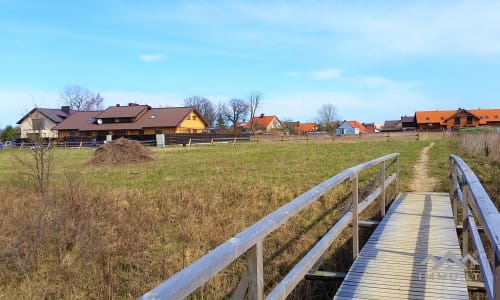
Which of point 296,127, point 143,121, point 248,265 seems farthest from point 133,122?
point 248,265

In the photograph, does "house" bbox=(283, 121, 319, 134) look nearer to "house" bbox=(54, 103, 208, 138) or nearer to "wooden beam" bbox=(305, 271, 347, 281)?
"house" bbox=(54, 103, 208, 138)

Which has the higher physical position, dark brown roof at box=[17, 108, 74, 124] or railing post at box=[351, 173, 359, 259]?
dark brown roof at box=[17, 108, 74, 124]

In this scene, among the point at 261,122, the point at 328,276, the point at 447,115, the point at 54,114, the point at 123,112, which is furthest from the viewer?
the point at 261,122

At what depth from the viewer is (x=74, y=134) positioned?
5378 cm

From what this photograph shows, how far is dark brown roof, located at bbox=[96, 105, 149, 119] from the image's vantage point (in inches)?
2061

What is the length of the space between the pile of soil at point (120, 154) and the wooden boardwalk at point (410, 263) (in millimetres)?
16317

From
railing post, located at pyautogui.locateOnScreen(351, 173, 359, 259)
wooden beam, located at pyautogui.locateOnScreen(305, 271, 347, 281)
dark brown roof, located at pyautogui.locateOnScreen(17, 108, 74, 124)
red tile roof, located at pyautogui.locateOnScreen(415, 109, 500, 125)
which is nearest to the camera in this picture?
wooden beam, located at pyautogui.locateOnScreen(305, 271, 347, 281)

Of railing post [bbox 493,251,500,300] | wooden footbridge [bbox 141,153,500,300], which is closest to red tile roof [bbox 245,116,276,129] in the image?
wooden footbridge [bbox 141,153,500,300]

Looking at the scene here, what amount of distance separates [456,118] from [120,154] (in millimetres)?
67660

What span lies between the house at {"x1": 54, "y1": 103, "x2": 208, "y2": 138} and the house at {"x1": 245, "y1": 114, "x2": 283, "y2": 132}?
3914 cm

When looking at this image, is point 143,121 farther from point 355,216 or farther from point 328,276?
point 328,276

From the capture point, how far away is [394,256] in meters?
4.75

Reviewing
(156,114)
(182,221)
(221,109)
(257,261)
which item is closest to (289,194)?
(182,221)

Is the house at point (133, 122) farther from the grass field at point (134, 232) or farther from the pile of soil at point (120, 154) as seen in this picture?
the grass field at point (134, 232)
